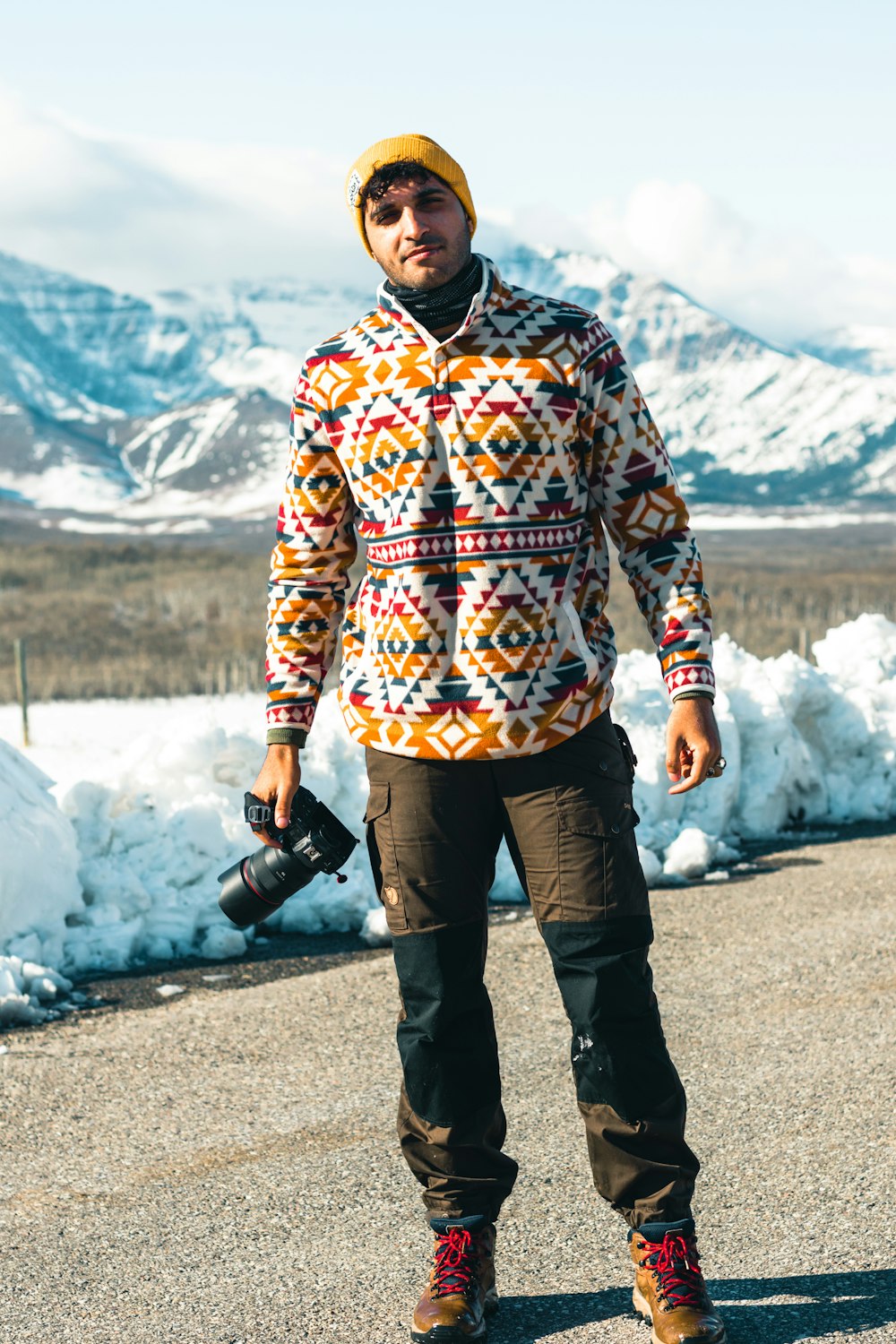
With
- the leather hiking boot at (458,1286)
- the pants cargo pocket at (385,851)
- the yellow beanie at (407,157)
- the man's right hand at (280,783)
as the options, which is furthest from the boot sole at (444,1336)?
the yellow beanie at (407,157)

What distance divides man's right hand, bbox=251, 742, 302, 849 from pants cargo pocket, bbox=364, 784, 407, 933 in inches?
6.6

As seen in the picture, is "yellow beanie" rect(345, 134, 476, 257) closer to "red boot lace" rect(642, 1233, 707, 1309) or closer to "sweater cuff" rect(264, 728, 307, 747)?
"sweater cuff" rect(264, 728, 307, 747)

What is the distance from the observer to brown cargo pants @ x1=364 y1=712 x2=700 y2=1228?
2.82m

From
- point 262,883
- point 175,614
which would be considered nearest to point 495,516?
point 262,883

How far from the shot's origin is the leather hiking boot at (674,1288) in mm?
2752

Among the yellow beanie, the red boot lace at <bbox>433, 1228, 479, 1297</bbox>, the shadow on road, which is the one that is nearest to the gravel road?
the shadow on road

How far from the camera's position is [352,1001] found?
5160mm

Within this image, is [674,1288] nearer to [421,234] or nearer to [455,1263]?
[455,1263]

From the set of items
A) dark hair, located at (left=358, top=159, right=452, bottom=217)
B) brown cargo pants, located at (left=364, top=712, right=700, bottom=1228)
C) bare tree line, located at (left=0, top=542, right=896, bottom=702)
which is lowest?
bare tree line, located at (left=0, top=542, right=896, bottom=702)

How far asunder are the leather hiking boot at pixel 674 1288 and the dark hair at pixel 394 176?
6.36 feet

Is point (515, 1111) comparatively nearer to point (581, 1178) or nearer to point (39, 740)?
point (581, 1178)

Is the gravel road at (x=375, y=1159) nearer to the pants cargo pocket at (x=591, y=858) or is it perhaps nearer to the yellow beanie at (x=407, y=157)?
the pants cargo pocket at (x=591, y=858)

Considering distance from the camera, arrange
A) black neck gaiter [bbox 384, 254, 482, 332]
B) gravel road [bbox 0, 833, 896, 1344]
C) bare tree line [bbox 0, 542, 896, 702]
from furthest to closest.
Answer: bare tree line [bbox 0, 542, 896, 702], gravel road [bbox 0, 833, 896, 1344], black neck gaiter [bbox 384, 254, 482, 332]

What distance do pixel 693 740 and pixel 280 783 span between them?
80cm
